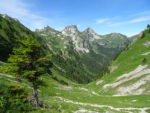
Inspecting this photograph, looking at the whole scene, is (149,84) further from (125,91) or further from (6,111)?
(6,111)

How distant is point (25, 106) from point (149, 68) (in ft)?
224

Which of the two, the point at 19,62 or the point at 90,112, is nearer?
the point at 19,62

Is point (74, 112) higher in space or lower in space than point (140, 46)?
lower

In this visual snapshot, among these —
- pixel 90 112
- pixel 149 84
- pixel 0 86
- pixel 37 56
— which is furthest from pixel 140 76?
pixel 0 86

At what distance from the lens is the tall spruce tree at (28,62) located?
74.7 feet

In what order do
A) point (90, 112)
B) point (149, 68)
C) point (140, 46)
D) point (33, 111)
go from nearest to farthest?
1. point (33, 111)
2. point (90, 112)
3. point (149, 68)
4. point (140, 46)

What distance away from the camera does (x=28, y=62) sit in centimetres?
2330

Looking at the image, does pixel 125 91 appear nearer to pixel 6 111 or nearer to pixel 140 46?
pixel 6 111

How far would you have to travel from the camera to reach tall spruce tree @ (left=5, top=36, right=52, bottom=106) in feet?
74.7

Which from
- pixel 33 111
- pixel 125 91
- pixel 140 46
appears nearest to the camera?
pixel 33 111

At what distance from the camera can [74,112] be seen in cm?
2398

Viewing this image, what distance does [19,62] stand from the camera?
23062mm

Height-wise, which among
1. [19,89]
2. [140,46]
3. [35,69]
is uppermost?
[140,46]

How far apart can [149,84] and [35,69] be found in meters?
50.3
